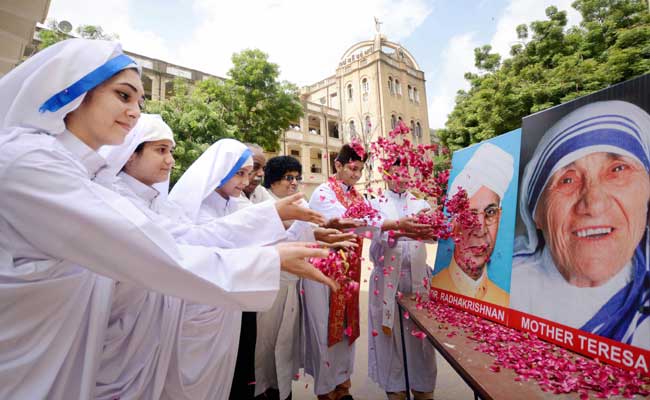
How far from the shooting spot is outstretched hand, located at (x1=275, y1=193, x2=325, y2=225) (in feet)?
5.97

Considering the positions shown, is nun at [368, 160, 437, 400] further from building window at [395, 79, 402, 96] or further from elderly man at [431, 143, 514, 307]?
building window at [395, 79, 402, 96]

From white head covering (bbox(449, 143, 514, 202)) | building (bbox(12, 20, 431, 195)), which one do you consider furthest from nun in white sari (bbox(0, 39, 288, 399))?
building (bbox(12, 20, 431, 195))

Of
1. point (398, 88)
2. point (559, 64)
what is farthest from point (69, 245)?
point (398, 88)

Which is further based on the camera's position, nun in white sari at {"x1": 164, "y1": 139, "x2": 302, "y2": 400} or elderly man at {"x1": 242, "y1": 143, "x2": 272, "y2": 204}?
elderly man at {"x1": 242, "y1": 143, "x2": 272, "y2": 204}

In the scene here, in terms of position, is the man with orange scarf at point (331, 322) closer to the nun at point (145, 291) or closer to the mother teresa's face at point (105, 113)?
the nun at point (145, 291)

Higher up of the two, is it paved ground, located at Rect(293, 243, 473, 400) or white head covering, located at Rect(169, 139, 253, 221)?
white head covering, located at Rect(169, 139, 253, 221)

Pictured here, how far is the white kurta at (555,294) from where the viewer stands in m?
1.32

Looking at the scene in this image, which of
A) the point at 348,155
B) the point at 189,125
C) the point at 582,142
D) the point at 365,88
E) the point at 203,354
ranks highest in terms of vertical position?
the point at 365,88

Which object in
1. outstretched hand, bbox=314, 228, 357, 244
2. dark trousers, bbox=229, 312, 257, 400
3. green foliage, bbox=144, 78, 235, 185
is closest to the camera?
outstretched hand, bbox=314, 228, 357, 244

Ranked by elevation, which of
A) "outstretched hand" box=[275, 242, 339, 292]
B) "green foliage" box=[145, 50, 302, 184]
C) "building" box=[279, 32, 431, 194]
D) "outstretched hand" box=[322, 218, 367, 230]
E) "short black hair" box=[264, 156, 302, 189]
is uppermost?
"building" box=[279, 32, 431, 194]

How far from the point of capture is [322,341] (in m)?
3.08

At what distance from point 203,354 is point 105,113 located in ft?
4.66

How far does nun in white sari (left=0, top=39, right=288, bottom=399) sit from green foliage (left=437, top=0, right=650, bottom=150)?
14.0 metres

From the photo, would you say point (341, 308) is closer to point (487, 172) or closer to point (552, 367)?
point (487, 172)
